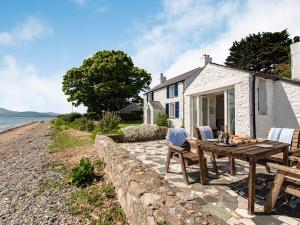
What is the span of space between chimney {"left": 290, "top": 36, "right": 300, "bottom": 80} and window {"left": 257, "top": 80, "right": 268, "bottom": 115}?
10.4ft

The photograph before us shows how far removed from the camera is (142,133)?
39.3 ft

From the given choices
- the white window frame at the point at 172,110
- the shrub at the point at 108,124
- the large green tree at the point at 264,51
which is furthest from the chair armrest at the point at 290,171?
the large green tree at the point at 264,51

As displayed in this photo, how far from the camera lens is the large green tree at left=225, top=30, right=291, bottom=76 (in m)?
30.1

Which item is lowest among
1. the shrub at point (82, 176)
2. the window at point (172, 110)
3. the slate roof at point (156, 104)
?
the shrub at point (82, 176)

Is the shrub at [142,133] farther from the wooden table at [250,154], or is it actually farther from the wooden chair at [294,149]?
the wooden chair at [294,149]

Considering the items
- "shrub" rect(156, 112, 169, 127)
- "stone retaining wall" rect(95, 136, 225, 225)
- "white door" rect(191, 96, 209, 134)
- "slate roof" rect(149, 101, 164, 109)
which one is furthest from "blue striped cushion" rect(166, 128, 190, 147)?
"slate roof" rect(149, 101, 164, 109)

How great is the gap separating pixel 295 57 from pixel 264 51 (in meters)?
24.2

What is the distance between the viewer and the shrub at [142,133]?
1172cm

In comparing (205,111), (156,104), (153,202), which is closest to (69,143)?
(205,111)

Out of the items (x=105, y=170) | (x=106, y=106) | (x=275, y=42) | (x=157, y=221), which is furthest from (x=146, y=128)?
(x=275, y=42)

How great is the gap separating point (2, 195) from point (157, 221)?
498 centimetres

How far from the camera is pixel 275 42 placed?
31.4 metres

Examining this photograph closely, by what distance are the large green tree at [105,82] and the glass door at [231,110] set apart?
22435mm

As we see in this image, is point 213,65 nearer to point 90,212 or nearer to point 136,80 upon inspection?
point 90,212
